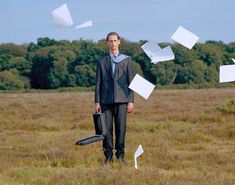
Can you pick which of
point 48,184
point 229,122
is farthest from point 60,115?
point 48,184

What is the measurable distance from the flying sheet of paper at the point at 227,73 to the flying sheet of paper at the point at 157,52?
0.53 m

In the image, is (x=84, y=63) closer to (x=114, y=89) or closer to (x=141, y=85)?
(x=114, y=89)

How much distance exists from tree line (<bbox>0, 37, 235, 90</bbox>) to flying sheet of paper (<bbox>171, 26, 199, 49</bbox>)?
78 centimetres

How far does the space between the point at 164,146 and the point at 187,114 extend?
23.2 feet

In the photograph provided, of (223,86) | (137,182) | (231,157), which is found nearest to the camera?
(137,182)

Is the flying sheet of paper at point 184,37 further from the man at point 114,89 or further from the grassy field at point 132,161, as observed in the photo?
the grassy field at point 132,161

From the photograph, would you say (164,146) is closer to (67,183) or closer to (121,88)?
(121,88)

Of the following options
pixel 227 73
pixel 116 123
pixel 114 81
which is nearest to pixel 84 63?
pixel 116 123

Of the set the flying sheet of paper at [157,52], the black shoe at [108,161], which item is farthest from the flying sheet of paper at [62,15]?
the black shoe at [108,161]

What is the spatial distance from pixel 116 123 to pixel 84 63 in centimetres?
898

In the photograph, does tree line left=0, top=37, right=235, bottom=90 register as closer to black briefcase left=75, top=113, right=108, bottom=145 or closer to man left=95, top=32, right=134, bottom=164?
man left=95, top=32, right=134, bottom=164

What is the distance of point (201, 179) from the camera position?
18.8 feet

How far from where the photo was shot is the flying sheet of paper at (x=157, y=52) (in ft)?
18.4

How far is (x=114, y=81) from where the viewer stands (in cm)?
672
